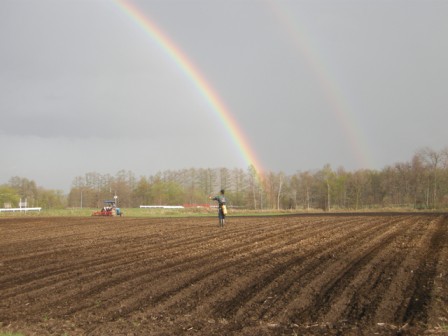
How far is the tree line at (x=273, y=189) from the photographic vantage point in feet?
286

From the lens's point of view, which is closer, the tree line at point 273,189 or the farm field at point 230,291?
the farm field at point 230,291

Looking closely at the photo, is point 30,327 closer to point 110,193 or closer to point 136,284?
point 136,284

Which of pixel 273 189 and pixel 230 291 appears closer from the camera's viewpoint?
pixel 230 291

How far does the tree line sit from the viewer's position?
87125 mm

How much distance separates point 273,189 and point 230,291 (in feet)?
320

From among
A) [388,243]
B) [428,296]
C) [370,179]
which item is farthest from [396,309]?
[370,179]

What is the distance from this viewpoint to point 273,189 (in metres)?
106

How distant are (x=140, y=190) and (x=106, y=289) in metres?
111

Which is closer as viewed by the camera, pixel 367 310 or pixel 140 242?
pixel 367 310

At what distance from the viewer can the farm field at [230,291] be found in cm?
663

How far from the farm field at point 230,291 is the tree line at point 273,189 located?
6395 centimetres

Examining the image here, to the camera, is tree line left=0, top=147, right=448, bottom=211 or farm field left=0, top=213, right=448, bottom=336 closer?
farm field left=0, top=213, right=448, bottom=336

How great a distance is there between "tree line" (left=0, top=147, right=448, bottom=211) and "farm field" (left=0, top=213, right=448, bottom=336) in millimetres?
63949

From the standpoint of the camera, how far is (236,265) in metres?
11.9
